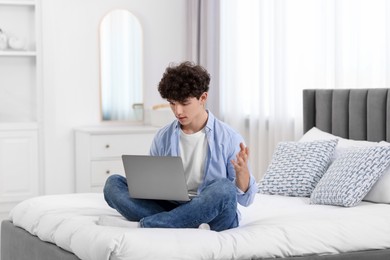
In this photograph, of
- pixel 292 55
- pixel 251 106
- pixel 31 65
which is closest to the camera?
pixel 292 55

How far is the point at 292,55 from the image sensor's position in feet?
16.2

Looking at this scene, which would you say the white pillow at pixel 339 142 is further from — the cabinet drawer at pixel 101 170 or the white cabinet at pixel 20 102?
the white cabinet at pixel 20 102

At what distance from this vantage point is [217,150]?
10.2ft

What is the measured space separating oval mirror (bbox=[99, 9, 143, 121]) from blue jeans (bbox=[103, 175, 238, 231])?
9.16 ft

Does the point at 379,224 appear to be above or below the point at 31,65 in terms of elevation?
below

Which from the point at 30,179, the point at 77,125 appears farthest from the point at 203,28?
the point at 30,179

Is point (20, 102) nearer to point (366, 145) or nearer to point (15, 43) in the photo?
point (15, 43)

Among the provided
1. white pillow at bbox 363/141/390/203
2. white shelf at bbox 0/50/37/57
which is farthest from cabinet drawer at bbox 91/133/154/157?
white pillow at bbox 363/141/390/203

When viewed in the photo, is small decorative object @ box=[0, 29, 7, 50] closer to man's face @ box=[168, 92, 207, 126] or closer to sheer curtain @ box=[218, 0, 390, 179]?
sheer curtain @ box=[218, 0, 390, 179]

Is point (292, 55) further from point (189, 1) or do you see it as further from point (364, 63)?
point (189, 1)

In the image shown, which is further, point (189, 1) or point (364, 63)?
point (189, 1)

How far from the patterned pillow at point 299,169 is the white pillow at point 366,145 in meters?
0.06

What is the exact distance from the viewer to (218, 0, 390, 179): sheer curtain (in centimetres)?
434

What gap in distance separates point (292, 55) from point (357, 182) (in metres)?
1.51
